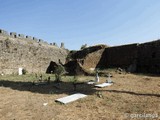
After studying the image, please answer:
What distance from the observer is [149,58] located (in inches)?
724

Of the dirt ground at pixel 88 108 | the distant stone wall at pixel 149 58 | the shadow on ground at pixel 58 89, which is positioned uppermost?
the distant stone wall at pixel 149 58

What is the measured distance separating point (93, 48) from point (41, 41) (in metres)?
6.73

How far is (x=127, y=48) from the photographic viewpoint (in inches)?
786

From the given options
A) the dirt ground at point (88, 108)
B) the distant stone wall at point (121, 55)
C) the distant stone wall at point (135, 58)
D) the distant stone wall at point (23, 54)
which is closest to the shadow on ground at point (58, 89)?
the dirt ground at point (88, 108)

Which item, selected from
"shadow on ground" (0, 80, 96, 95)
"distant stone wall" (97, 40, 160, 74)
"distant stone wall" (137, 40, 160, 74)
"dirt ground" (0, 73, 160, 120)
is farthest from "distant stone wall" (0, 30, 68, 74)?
"distant stone wall" (137, 40, 160, 74)

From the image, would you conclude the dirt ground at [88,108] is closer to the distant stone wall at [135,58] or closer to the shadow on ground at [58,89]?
the shadow on ground at [58,89]

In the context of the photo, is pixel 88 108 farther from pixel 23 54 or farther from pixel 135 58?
pixel 23 54

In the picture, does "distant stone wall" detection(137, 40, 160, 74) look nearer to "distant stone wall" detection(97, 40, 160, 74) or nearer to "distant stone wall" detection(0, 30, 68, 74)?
"distant stone wall" detection(97, 40, 160, 74)

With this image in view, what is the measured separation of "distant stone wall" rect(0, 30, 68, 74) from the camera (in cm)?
1752

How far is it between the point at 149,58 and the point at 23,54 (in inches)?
526

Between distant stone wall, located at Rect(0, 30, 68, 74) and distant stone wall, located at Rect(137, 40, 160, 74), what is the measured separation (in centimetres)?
1096

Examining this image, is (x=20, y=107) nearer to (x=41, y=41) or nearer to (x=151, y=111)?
(x=151, y=111)

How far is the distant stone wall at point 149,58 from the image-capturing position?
17.7 metres

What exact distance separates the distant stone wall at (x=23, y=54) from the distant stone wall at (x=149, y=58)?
432 inches
